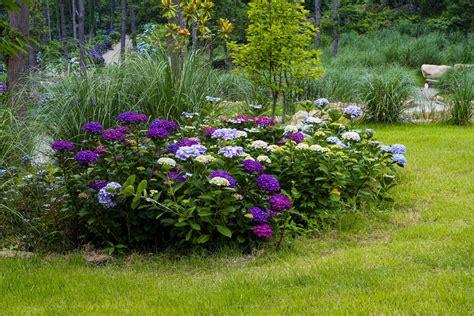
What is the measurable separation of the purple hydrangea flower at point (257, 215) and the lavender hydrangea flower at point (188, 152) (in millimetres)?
572

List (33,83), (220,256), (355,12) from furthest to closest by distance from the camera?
(355,12) < (33,83) < (220,256)

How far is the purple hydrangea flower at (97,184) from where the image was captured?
4012mm

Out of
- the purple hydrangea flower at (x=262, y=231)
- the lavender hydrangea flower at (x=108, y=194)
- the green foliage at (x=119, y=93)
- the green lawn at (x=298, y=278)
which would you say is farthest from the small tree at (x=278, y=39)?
the lavender hydrangea flower at (x=108, y=194)

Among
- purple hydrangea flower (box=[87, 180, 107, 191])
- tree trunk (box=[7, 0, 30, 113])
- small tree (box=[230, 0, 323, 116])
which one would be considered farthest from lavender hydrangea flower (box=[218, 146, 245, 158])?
tree trunk (box=[7, 0, 30, 113])

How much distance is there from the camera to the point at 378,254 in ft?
12.1

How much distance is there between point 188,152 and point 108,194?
641mm

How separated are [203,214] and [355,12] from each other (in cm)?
2857

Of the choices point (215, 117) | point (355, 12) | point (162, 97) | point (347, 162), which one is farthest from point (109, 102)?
point (355, 12)

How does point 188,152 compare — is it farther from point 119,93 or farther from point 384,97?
point 384,97

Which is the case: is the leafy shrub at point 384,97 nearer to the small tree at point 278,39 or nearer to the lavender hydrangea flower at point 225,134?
the small tree at point 278,39

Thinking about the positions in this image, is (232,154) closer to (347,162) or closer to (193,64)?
(347,162)

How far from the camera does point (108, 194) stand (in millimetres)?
3779

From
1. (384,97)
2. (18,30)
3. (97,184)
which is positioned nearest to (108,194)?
(97,184)

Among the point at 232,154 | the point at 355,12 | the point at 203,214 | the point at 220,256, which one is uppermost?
the point at 355,12
